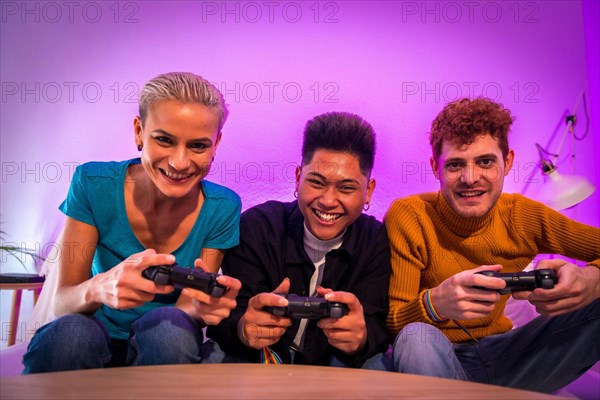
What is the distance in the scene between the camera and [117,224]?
1350 mm

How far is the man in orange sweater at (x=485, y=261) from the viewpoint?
4.12ft

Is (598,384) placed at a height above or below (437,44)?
below

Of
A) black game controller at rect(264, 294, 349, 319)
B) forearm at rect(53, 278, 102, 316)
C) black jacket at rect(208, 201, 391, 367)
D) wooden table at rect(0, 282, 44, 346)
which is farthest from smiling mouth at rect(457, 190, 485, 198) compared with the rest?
wooden table at rect(0, 282, 44, 346)

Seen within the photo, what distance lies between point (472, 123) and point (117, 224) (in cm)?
98

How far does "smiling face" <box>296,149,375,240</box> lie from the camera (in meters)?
1.41

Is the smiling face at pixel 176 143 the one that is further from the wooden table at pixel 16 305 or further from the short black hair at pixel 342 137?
the wooden table at pixel 16 305

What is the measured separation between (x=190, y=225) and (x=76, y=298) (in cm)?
34

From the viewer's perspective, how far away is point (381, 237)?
4.85 feet

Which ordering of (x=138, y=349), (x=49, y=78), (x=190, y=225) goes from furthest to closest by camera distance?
1. (x=49, y=78)
2. (x=190, y=225)
3. (x=138, y=349)

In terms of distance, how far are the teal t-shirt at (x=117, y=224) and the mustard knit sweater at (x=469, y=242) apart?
0.46 m

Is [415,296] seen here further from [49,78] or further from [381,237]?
[49,78]

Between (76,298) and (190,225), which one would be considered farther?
(190,225)

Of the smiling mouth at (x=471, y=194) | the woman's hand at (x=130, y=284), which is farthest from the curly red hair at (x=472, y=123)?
the woman's hand at (x=130, y=284)

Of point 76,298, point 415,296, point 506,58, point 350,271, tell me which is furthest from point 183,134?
point 506,58
